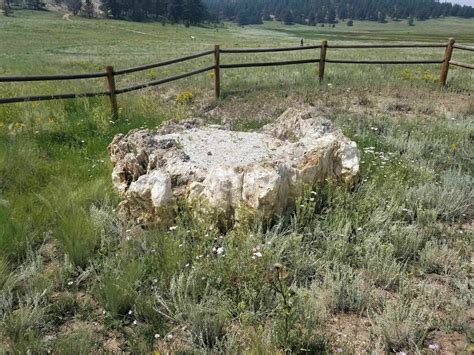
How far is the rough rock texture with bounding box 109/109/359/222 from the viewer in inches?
155

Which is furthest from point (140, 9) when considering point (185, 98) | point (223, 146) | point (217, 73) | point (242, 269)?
point (242, 269)

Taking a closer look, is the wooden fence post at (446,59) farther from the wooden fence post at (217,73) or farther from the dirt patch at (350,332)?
the dirt patch at (350,332)

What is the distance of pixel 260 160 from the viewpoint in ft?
14.9

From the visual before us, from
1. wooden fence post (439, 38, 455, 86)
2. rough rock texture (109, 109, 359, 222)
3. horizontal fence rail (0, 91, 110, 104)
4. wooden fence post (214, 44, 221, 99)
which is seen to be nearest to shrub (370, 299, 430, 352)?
rough rock texture (109, 109, 359, 222)

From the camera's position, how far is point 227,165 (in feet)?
13.8

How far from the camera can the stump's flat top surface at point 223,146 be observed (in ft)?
15.1

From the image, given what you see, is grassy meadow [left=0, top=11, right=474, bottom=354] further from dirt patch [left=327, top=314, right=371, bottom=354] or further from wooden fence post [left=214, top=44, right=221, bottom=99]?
wooden fence post [left=214, top=44, right=221, bottom=99]

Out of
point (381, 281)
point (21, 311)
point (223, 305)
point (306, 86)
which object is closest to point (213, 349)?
point (223, 305)

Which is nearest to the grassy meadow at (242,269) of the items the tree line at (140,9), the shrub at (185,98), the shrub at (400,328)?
the shrub at (400,328)

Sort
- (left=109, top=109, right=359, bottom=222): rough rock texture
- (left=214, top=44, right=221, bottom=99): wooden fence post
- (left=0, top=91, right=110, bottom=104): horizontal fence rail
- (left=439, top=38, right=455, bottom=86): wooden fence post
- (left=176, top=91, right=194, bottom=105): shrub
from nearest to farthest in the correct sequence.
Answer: (left=109, top=109, right=359, bottom=222): rough rock texture
(left=0, top=91, right=110, bottom=104): horizontal fence rail
(left=214, top=44, right=221, bottom=99): wooden fence post
(left=176, top=91, right=194, bottom=105): shrub
(left=439, top=38, right=455, bottom=86): wooden fence post

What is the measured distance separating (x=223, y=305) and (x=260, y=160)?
1.98 m

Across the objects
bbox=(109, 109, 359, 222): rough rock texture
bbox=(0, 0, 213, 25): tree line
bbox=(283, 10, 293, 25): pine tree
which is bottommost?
bbox=(283, 10, 293, 25): pine tree

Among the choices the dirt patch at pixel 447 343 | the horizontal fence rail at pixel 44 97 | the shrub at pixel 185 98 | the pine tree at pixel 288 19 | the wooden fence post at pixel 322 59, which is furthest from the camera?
the pine tree at pixel 288 19

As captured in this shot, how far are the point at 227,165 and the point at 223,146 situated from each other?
34.3 inches
